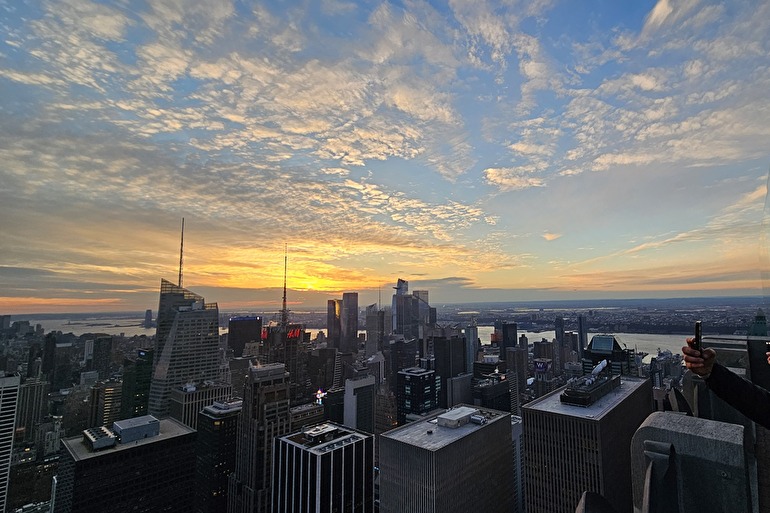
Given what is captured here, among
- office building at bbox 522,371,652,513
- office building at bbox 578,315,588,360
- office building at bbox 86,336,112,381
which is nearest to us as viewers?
office building at bbox 522,371,652,513

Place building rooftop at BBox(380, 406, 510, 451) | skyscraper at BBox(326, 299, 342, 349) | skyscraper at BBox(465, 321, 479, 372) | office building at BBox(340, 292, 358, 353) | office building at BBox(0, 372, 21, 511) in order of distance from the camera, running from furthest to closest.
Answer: skyscraper at BBox(326, 299, 342, 349) < office building at BBox(340, 292, 358, 353) < skyscraper at BBox(465, 321, 479, 372) < office building at BBox(0, 372, 21, 511) < building rooftop at BBox(380, 406, 510, 451)

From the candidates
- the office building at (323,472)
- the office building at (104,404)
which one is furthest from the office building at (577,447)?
the office building at (104,404)

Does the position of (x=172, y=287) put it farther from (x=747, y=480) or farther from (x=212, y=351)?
(x=747, y=480)

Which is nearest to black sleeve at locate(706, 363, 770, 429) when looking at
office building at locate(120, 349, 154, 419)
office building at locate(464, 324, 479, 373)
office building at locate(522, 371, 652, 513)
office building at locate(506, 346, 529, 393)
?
office building at locate(522, 371, 652, 513)

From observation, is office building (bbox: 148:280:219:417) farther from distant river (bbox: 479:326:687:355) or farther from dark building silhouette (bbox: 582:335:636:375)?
distant river (bbox: 479:326:687:355)

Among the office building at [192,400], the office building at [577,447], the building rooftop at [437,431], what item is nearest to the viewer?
the office building at [577,447]

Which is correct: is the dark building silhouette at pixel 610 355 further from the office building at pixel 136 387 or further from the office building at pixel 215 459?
the office building at pixel 136 387
